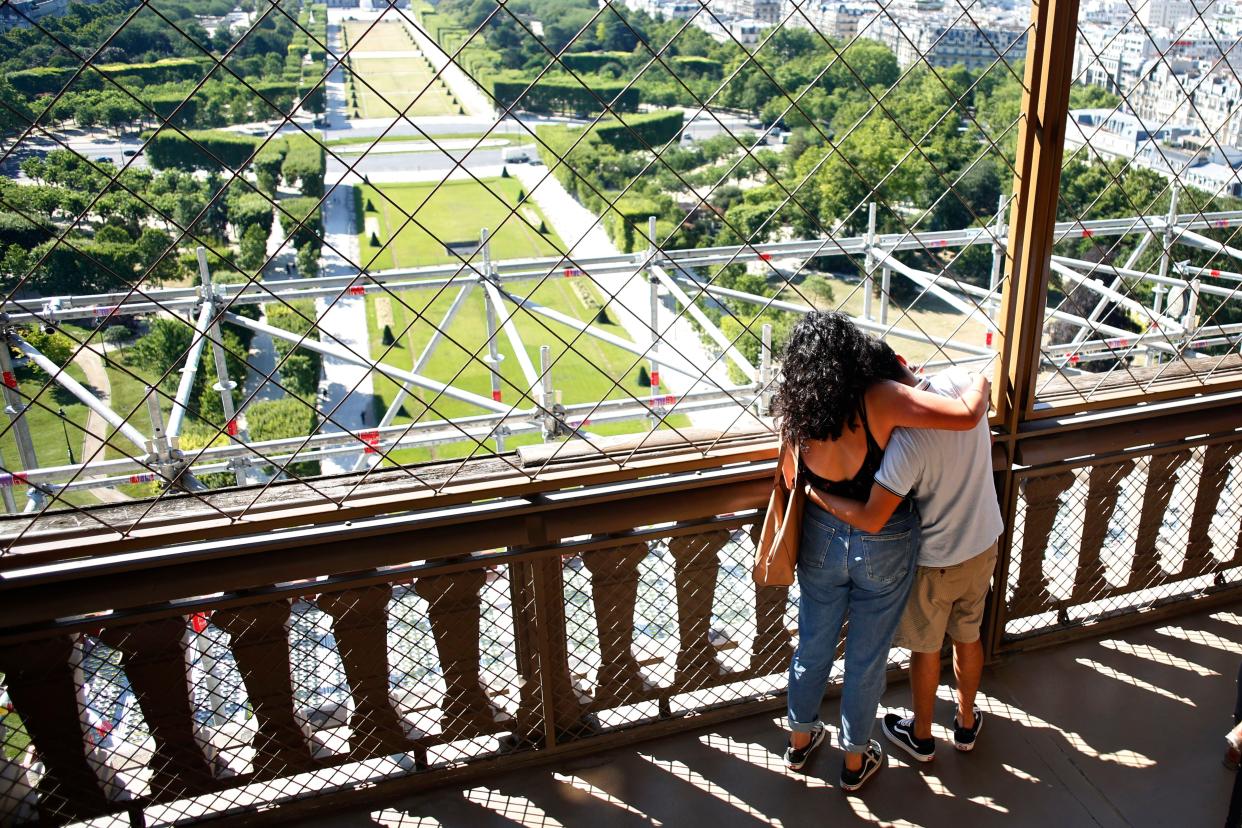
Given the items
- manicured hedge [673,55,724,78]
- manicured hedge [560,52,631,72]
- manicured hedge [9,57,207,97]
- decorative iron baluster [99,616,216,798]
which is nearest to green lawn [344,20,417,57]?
manicured hedge [560,52,631,72]

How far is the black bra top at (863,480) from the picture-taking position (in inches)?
71.1

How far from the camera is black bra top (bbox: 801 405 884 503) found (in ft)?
5.92

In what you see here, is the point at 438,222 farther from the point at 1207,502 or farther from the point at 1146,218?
the point at 1207,502

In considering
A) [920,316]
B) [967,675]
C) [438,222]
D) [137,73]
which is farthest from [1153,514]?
[438,222]

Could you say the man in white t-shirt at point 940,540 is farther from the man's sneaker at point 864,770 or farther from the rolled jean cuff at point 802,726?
the rolled jean cuff at point 802,726

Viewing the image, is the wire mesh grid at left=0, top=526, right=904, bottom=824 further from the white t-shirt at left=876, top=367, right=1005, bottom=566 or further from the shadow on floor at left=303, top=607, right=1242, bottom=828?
the white t-shirt at left=876, top=367, right=1005, bottom=566

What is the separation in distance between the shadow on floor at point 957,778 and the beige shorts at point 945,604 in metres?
0.32

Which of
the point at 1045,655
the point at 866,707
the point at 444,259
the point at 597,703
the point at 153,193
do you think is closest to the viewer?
the point at 866,707

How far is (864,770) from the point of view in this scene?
6.81ft

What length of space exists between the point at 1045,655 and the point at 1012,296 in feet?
3.22

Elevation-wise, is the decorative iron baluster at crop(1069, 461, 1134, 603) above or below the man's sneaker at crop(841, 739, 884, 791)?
above

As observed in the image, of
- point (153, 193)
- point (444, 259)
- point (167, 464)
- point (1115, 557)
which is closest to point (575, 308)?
point (444, 259)

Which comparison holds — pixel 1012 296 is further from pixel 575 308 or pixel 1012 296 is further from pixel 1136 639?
pixel 575 308

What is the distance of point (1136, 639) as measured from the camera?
8.32 feet
